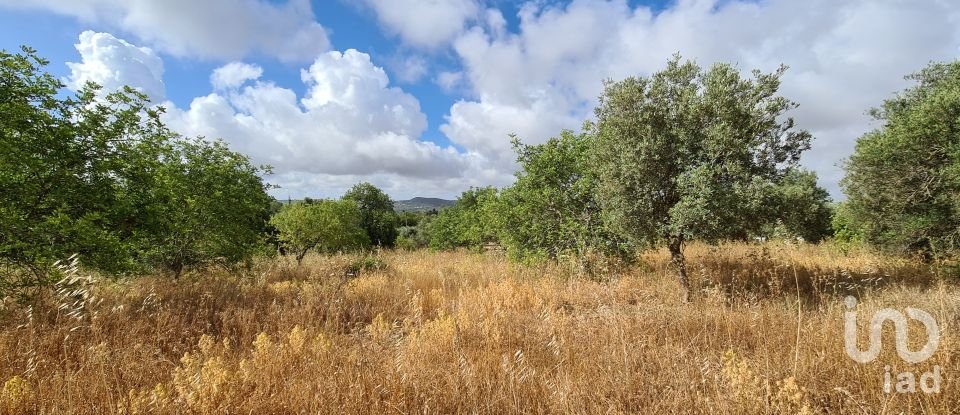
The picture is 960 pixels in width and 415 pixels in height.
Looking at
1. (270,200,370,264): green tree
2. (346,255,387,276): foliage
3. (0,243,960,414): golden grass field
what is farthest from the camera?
(270,200,370,264): green tree

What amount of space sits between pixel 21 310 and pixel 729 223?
9.86 meters

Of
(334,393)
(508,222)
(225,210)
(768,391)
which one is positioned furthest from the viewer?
(508,222)

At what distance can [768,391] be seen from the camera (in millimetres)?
2418

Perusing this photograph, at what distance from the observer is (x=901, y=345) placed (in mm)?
3199

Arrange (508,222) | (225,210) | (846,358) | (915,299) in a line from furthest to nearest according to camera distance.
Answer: (508,222), (225,210), (915,299), (846,358)

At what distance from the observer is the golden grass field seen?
259cm

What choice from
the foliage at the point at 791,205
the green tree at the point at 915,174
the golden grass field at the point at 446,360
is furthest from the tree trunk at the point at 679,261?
the green tree at the point at 915,174

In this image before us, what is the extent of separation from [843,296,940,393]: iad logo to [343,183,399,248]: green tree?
3440cm

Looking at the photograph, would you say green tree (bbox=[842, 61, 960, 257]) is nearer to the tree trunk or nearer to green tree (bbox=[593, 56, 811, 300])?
green tree (bbox=[593, 56, 811, 300])

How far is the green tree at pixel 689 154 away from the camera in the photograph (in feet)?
19.7

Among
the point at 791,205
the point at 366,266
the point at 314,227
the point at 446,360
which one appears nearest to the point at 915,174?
the point at 791,205

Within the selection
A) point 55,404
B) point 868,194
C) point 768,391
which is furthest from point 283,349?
point 868,194

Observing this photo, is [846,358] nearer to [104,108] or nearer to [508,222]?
[508,222]

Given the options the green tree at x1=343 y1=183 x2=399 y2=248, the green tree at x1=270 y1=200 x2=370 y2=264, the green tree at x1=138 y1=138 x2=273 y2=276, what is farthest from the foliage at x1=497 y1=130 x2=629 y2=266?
the green tree at x1=343 y1=183 x2=399 y2=248
